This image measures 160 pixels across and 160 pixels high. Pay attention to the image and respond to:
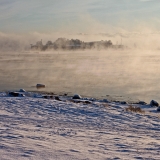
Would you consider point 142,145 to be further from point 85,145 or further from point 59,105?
point 59,105

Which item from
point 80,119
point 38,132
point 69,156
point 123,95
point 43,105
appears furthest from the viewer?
point 123,95

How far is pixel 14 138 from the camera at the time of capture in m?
7.57

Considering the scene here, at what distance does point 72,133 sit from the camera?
8789 millimetres

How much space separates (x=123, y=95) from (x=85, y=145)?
16738 millimetres

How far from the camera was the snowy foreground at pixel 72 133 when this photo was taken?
6742mm

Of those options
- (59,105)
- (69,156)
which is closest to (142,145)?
(69,156)

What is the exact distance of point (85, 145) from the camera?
296 inches

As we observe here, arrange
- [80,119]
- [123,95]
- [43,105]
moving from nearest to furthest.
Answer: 1. [80,119]
2. [43,105]
3. [123,95]

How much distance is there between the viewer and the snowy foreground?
22.1 feet

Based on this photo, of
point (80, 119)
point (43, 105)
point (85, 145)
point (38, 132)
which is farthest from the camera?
point (43, 105)

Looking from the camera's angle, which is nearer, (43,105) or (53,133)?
(53,133)

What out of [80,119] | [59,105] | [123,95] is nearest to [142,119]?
[80,119]

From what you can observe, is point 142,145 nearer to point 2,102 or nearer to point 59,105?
point 59,105

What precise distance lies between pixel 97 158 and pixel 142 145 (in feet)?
5.80
